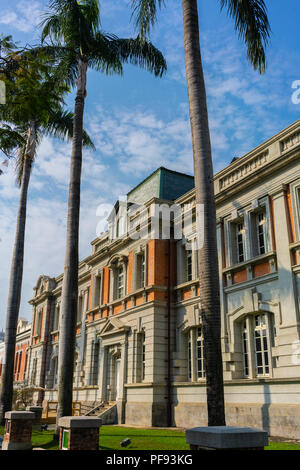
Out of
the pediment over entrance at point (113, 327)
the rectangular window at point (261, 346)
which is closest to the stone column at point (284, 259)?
the rectangular window at point (261, 346)

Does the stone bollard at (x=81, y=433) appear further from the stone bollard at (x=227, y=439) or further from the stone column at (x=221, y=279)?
the stone column at (x=221, y=279)

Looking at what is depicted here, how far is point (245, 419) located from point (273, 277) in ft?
15.8

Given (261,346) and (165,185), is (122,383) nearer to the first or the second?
(261,346)

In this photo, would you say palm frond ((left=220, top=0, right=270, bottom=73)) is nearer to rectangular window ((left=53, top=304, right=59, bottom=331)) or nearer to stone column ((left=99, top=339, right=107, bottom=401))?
stone column ((left=99, top=339, right=107, bottom=401))

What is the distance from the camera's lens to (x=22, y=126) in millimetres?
20734

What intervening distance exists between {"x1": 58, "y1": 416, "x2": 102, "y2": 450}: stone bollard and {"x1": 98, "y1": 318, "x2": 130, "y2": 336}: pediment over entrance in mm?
13466

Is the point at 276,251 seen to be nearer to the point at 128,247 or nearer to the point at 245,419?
the point at 245,419

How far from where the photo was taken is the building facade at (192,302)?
47.6ft

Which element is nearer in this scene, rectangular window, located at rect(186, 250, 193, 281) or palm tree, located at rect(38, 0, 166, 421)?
palm tree, located at rect(38, 0, 166, 421)

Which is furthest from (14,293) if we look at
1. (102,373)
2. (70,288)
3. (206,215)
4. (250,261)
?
Result: (206,215)

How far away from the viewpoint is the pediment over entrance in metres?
21.8

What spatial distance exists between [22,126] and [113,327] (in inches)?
432

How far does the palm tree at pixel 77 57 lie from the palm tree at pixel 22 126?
135cm

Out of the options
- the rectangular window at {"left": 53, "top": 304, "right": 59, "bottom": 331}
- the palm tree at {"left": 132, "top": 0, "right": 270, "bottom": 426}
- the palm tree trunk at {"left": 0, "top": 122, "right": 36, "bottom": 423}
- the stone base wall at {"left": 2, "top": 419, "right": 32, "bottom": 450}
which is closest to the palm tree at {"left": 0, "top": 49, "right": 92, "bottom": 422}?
the palm tree trunk at {"left": 0, "top": 122, "right": 36, "bottom": 423}
